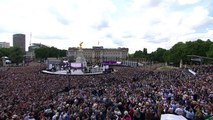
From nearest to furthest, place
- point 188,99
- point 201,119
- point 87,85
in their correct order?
1. point 201,119
2. point 188,99
3. point 87,85

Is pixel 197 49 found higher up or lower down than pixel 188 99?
higher up

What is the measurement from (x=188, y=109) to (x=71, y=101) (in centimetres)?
1010

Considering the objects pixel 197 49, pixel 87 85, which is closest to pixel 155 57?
pixel 197 49

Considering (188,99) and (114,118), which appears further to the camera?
(188,99)

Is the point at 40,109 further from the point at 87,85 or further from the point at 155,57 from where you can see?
the point at 155,57

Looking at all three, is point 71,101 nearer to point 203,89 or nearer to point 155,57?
point 203,89

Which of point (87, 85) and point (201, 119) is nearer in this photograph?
point (201, 119)

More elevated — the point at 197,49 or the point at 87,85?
the point at 197,49

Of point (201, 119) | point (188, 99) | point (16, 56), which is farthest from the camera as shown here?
point (16, 56)

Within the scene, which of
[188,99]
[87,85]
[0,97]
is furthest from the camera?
[87,85]

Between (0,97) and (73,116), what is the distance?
1229 cm

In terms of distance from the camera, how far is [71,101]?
21.8 metres

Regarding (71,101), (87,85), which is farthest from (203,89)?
(87,85)

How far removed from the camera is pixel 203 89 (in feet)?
69.7
